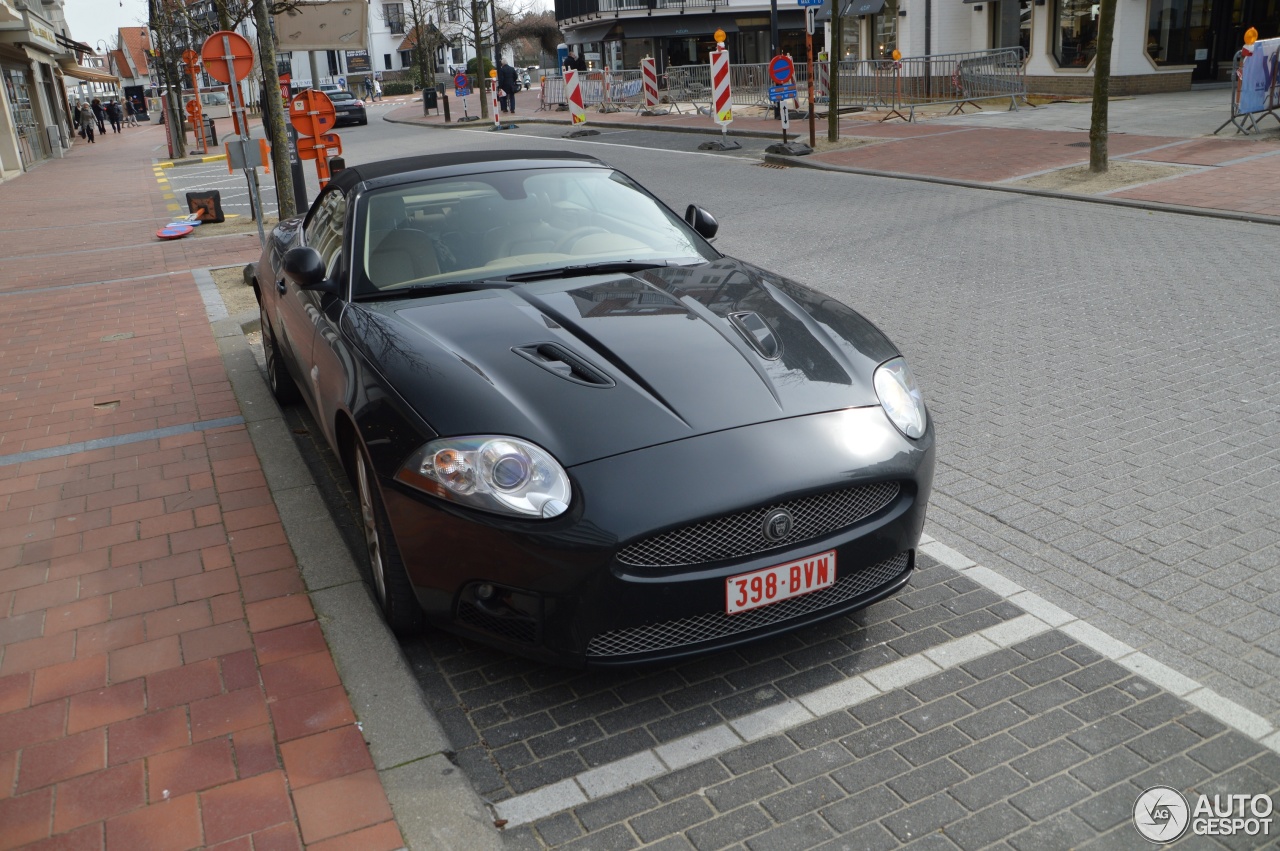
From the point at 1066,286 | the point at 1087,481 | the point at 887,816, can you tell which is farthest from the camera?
the point at 1066,286

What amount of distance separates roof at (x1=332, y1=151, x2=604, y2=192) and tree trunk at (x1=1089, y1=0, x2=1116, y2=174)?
10.3m

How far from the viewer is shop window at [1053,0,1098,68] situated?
2641 centimetres

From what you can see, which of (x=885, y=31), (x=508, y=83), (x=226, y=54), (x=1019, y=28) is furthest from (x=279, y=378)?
(x=508, y=83)

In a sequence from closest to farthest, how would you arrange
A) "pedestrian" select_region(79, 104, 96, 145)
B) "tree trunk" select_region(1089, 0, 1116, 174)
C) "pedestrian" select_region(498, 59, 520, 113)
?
"tree trunk" select_region(1089, 0, 1116, 174), "pedestrian" select_region(498, 59, 520, 113), "pedestrian" select_region(79, 104, 96, 145)

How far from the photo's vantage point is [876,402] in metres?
3.48

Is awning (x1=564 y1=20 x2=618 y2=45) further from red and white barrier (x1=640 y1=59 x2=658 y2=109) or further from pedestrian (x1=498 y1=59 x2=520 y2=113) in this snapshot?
red and white barrier (x1=640 y1=59 x2=658 y2=109)

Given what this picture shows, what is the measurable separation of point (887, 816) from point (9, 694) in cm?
271

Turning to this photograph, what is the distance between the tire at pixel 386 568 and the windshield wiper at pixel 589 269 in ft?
3.36

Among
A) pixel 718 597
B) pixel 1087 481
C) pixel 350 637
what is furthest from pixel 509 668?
pixel 1087 481

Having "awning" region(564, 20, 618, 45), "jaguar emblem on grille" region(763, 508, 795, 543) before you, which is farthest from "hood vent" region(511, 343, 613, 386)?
"awning" region(564, 20, 618, 45)

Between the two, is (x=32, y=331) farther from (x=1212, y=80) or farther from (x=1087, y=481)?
(x=1212, y=80)

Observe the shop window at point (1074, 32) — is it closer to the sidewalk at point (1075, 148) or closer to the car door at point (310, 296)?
the sidewalk at point (1075, 148)

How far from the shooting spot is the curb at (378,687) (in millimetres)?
2756

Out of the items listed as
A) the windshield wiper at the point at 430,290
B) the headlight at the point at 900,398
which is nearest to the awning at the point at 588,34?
the windshield wiper at the point at 430,290
